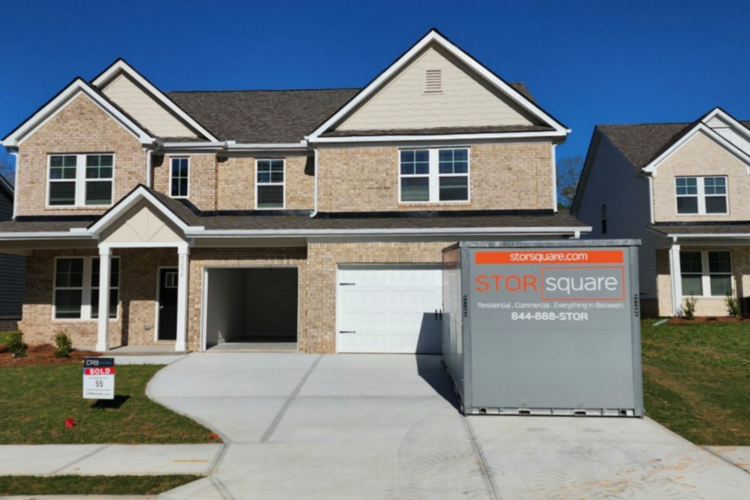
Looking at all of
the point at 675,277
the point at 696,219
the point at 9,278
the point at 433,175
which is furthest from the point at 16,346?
the point at 696,219

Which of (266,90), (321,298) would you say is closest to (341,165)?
(321,298)

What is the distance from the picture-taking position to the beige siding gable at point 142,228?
14.0m

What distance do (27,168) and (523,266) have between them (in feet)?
50.1

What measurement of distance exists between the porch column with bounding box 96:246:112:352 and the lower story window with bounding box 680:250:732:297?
20.3 meters

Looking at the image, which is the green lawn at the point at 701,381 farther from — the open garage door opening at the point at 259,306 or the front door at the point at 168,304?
the front door at the point at 168,304

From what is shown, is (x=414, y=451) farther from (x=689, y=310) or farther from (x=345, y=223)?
(x=689, y=310)

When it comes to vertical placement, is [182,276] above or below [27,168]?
below

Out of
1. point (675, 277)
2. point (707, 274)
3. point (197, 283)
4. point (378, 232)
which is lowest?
point (197, 283)

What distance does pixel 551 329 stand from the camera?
8.03 metres

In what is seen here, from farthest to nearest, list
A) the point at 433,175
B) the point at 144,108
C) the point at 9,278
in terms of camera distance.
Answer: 1. the point at 9,278
2. the point at 144,108
3. the point at 433,175

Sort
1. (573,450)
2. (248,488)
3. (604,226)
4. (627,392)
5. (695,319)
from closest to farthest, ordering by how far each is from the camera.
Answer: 1. (248,488)
2. (573,450)
3. (627,392)
4. (695,319)
5. (604,226)

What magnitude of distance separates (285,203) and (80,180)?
20.6 ft

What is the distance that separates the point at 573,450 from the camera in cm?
646

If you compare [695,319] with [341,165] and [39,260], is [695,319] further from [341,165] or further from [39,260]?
[39,260]
